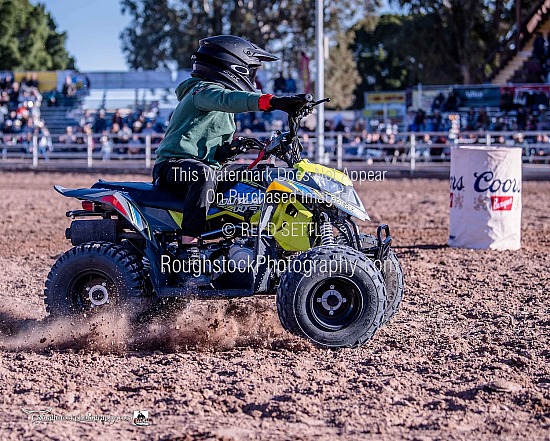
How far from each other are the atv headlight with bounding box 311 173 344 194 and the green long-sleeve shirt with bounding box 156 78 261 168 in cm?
A: 71

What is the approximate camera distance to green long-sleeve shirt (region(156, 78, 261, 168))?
500cm

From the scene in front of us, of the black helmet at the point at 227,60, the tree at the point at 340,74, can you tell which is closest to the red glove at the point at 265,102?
the black helmet at the point at 227,60

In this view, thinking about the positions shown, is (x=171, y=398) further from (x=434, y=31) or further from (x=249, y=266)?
(x=434, y=31)

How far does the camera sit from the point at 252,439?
11.1 ft

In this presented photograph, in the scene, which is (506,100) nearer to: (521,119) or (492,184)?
(521,119)

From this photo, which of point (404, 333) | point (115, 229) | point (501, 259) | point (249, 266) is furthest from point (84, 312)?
point (501, 259)

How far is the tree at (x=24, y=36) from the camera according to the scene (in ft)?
149

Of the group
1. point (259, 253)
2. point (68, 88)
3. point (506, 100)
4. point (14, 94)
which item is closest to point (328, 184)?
point (259, 253)

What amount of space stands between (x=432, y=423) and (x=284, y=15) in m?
39.6

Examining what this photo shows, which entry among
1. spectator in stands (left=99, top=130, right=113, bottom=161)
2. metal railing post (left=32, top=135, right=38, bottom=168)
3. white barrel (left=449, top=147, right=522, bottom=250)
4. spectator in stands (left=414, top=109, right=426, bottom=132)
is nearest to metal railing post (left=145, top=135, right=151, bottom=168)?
spectator in stands (left=99, top=130, right=113, bottom=161)

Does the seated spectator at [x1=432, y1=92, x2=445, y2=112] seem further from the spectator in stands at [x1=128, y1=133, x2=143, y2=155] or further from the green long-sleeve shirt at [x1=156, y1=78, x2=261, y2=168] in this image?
the green long-sleeve shirt at [x1=156, y1=78, x2=261, y2=168]

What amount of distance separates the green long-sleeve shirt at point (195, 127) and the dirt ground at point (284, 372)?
1.08m

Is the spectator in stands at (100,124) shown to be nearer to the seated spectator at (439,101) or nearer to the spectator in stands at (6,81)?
the spectator in stands at (6,81)

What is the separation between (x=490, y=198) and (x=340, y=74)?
4109 cm
